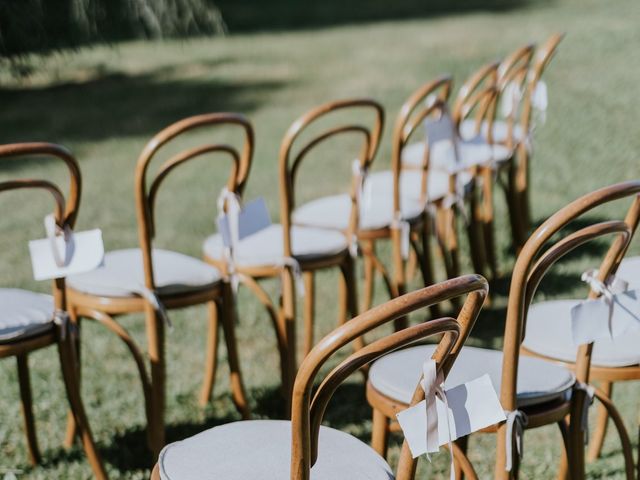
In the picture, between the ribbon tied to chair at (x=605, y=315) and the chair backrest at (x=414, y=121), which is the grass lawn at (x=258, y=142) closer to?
the chair backrest at (x=414, y=121)

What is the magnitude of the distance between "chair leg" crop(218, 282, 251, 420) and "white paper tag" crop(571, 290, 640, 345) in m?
1.44

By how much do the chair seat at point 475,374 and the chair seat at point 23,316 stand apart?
3.20 ft

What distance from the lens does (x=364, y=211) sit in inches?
160

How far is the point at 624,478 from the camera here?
3168 mm

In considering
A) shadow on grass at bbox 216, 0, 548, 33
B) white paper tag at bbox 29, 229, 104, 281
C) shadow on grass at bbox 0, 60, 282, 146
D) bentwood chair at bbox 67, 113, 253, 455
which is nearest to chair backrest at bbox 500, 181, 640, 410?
white paper tag at bbox 29, 229, 104, 281

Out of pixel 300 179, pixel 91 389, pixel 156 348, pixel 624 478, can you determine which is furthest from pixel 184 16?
pixel 624 478

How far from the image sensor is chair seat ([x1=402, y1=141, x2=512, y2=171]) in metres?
4.35

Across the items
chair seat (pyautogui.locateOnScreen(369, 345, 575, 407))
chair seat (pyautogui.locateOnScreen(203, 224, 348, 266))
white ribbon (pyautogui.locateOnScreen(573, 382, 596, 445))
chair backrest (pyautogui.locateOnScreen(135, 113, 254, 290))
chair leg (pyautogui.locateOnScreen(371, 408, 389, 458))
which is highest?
chair backrest (pyautogui.locateOnScreen(135, 113, 254, 290))

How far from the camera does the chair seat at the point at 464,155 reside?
14.3 ft

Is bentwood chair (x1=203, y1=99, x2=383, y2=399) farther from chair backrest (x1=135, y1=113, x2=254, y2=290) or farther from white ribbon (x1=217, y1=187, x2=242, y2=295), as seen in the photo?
chair backrest (x1=135, y1=113, x2=254, y2=290)

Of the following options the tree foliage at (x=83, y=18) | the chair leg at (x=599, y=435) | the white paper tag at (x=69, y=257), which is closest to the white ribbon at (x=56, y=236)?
the white paper tag at (x=69, y=257)

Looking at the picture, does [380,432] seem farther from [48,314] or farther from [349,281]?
[349,281]

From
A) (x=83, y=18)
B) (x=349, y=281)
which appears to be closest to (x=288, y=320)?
(x=349, y=281)

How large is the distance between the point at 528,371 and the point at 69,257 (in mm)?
1289
